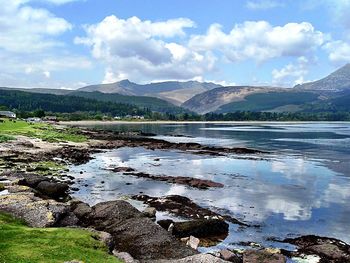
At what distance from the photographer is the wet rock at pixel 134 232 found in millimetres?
28078

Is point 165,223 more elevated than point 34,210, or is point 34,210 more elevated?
point 34,210

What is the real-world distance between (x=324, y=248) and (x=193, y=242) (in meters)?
10.4

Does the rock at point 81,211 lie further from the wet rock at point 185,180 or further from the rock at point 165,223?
the wet rock at point 185,180

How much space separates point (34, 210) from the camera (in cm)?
3147

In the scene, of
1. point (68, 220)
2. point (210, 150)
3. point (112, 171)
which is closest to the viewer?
point (68, 220)

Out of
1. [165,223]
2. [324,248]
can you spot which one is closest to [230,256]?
[324,248]

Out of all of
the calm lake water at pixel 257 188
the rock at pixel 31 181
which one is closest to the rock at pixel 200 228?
the calm lake water at pixel 257 188

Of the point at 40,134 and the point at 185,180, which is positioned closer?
the point at 185,180

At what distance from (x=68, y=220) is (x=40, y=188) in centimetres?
1487

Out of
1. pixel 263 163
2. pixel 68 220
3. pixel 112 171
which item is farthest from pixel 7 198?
pixel 263 163

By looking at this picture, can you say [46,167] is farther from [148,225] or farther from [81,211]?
[148,225]

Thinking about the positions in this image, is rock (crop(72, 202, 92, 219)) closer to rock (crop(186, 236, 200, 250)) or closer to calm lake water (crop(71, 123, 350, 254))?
calm lake water (crop(71, 123, 350, 254))

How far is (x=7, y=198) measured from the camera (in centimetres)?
3441

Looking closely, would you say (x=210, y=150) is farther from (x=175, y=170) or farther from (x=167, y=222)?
(x=167, y=222)
